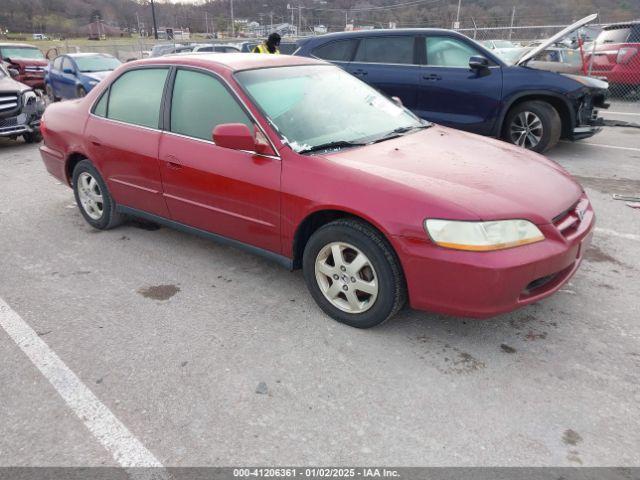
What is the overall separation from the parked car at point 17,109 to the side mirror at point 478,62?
24.3 feet

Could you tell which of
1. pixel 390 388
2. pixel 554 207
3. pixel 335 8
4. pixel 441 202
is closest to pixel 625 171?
pixel 554 207

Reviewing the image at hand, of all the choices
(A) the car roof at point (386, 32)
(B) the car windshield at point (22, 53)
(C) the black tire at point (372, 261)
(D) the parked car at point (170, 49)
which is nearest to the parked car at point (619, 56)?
(A) the car roof at point (386, 32)

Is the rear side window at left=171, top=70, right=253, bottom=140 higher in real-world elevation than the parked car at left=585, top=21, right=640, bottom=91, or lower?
lower

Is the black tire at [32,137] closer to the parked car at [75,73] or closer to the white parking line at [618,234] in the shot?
the parked car at [75,73]

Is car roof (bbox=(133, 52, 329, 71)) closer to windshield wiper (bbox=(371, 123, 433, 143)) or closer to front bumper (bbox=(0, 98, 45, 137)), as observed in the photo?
windshield wiper (bbox=(371, 123, 433, 143))

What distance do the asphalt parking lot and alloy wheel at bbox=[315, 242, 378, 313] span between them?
0.57ft

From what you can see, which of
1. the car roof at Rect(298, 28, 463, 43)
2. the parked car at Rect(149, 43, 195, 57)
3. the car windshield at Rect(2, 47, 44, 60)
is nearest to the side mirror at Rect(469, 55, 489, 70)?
the car roof at Rect(298, 28, 463, 43)

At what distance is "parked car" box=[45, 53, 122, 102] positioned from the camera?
12242mm

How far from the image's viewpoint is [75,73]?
488 inches

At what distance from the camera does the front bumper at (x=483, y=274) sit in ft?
7.93

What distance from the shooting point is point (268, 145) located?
306 centimetres

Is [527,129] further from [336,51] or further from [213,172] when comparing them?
[213,172]

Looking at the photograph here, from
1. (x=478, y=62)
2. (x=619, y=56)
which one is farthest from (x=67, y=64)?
(x=619, y=56)

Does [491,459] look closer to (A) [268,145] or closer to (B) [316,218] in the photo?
(B) [316,218]
